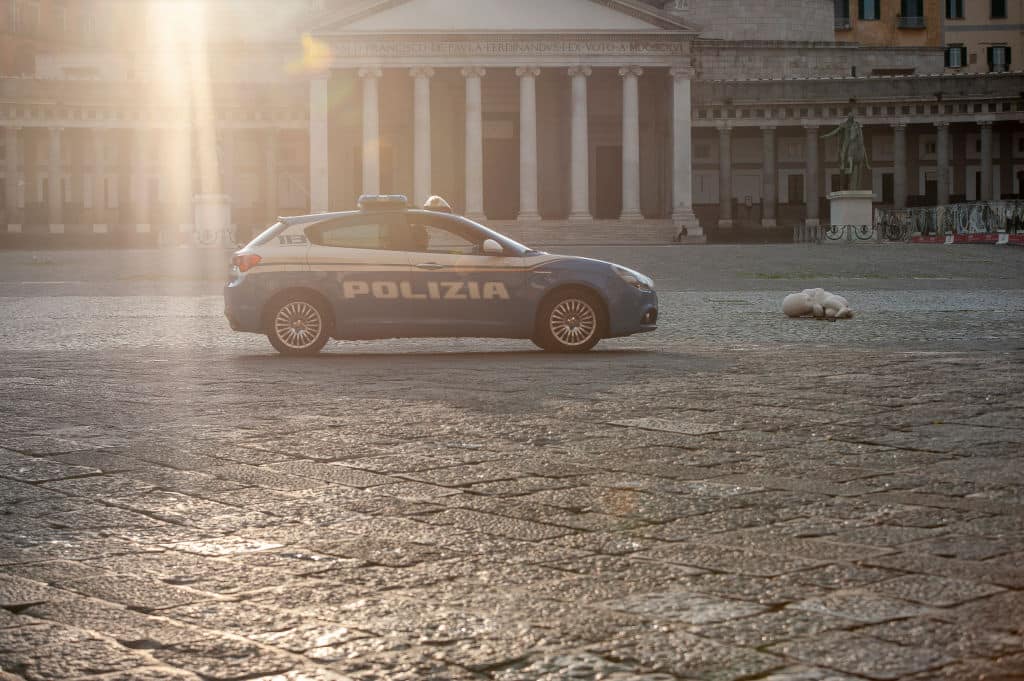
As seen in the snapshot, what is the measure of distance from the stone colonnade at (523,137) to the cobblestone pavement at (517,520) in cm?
5568

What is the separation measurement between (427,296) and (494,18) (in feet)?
182

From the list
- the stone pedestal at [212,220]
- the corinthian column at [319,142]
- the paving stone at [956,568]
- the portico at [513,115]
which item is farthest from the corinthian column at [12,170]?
the paving stone at [956,568]

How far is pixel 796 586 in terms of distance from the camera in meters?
4.85

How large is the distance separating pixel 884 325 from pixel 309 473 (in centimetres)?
1122

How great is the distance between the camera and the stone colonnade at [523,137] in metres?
67.9

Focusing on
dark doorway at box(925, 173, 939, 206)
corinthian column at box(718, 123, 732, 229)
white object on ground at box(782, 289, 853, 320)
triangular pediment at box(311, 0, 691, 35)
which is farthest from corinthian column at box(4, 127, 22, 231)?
white object on ground at box(782, 289, 853, 320)

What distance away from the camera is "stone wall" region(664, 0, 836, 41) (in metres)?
83.3

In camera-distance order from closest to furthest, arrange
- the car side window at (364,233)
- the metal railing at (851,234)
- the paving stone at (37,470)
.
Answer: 1. the paving stone at (37,470)
2. the car side window at (364,233)
3. the metal railing at (851,234)

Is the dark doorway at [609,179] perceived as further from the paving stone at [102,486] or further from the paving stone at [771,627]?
the paving stone at [771,627]

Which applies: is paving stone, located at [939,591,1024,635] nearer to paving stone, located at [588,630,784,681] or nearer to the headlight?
paving stone, located at [588,630,784,681]

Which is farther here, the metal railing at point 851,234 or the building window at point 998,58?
the building window at point 998,58

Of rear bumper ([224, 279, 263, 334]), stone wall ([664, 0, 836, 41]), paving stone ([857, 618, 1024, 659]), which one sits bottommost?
paving stone ([857, 618, 1024, 659])

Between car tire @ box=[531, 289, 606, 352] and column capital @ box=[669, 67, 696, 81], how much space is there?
54.8m

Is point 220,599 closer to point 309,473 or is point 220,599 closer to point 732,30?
point 309,473
